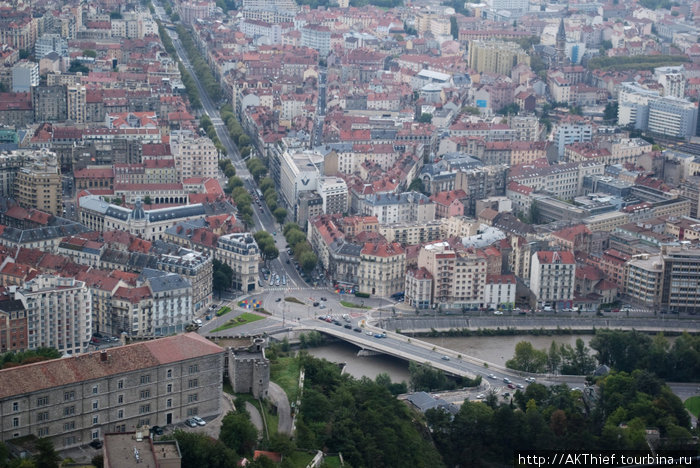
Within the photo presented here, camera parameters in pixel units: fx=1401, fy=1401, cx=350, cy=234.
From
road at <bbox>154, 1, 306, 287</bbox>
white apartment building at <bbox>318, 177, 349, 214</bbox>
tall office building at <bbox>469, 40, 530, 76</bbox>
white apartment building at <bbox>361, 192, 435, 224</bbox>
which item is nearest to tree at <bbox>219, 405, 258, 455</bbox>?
road at <bbox>154, 1, 306, 287</bbox>

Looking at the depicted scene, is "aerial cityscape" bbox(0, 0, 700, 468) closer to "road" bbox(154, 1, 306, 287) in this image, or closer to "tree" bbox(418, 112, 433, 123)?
"road" bbox(154, 1, 306, 287)

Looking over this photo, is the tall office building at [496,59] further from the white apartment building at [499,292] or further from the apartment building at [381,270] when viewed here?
the white apartment building at [499,292]

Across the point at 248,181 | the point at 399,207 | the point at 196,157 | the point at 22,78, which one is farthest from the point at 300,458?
the point at 22,78

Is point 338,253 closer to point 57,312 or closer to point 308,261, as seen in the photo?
point 308,261

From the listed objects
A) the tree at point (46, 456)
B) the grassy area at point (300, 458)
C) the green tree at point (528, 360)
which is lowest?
the green tree at point (528, 360)

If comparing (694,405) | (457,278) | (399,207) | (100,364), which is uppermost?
(100,364)

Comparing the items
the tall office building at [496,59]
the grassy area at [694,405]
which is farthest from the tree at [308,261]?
the tall office building at [496,59]
